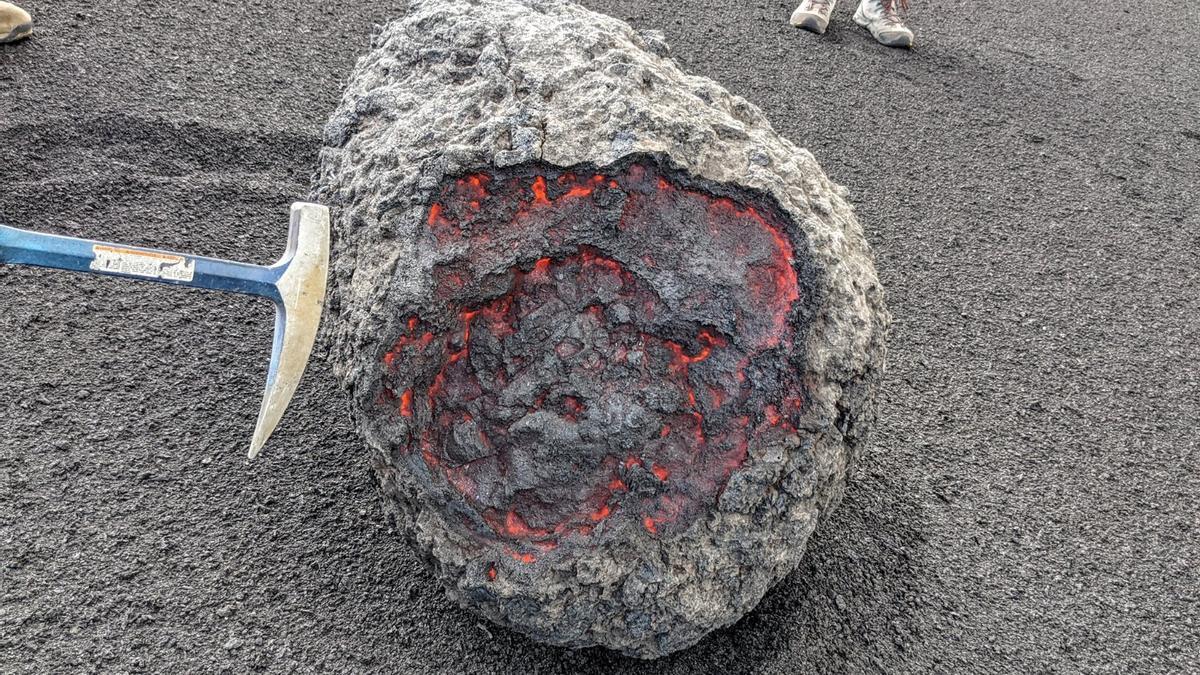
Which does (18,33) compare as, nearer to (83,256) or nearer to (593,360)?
(83,256)

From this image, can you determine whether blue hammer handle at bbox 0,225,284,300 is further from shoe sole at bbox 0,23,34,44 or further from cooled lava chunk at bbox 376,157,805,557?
shoe sole at bbox 0,23,34,44

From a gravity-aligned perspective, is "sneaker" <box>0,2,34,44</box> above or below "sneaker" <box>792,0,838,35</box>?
below

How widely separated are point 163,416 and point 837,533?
1.27 metres

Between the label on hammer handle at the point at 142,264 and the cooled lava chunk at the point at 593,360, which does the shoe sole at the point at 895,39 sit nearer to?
the cooled lava chunk at the point at 593,360

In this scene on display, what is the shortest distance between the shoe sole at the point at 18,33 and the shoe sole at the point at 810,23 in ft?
8.07

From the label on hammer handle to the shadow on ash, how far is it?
23 cm

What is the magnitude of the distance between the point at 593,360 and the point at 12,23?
2.25 meters

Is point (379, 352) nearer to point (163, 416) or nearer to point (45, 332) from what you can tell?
point (163, 416)

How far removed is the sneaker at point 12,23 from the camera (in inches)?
102

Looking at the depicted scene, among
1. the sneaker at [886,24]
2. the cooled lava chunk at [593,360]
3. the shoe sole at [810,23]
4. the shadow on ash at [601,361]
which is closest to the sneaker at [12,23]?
the shadow on ash at [601,361]

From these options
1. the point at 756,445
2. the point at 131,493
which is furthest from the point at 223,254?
the point at 756,445

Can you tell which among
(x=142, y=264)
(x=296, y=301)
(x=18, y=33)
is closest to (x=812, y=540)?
(x=296, y=301)

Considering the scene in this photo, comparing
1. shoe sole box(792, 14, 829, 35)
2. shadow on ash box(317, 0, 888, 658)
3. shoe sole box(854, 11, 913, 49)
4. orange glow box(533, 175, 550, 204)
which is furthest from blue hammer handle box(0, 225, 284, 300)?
shoe sole box(854, 11, 913, 49)

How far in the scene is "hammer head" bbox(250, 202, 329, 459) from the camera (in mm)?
1268
